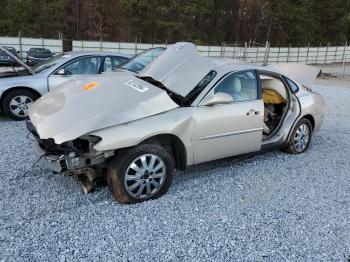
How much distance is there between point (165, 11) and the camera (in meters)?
49.0

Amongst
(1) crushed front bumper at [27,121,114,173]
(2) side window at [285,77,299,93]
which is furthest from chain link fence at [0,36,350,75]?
(1) crushed front bumper at [27,121,114,173]

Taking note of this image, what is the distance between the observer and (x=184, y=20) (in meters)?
51.0

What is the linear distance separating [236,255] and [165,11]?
48.8 metres

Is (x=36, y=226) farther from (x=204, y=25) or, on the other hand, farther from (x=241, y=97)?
(x=204, y=25)

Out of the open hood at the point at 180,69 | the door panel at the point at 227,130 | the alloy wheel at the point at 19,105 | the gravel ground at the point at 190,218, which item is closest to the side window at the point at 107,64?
the alloy wheel at the point at 19,105

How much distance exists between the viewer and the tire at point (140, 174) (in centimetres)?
376

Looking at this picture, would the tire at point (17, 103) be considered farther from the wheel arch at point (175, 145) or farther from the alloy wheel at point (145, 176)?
the alloy wheel at point (145, 176)

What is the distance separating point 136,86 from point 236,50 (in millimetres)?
36170

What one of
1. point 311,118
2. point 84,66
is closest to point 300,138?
point 311,118

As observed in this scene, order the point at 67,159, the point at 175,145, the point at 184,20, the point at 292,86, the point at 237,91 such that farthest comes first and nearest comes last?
the point at 184,20 < the point at 292,86 < the point at 237,91 < the point at 175,145 < the point at 67,159

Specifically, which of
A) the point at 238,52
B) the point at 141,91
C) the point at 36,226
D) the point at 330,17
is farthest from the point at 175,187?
the point at 330,17

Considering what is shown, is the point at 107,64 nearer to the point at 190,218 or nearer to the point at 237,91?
the point at 237,91

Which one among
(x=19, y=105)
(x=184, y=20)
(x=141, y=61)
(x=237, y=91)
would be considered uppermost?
(x=184, y=20)

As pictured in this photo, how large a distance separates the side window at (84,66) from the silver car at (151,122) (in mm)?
2355
